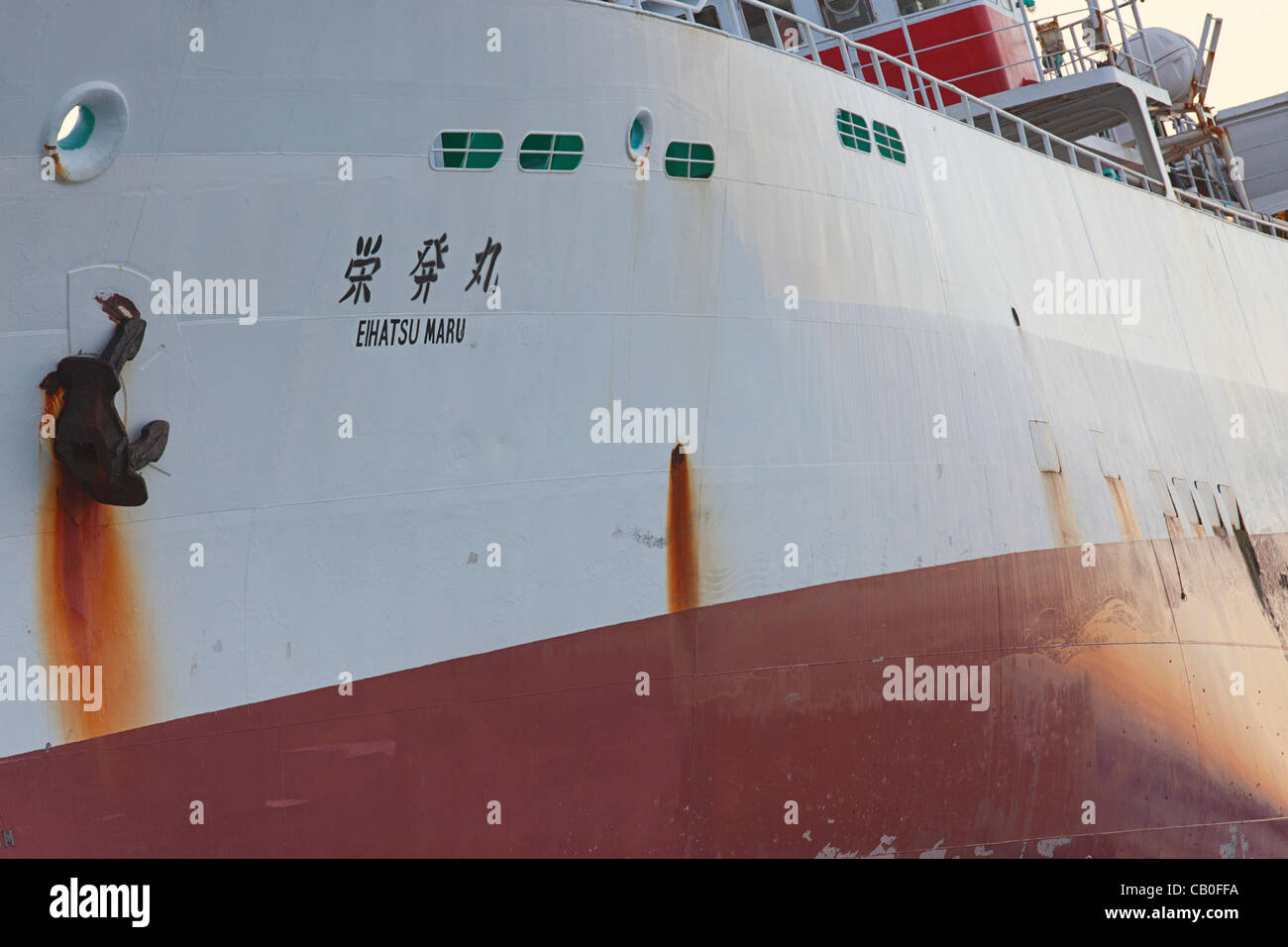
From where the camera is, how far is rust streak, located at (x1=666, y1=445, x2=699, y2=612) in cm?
688

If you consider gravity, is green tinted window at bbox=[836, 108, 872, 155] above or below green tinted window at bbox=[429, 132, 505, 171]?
above

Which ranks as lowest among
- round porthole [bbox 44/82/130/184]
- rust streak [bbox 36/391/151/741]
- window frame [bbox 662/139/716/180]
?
rust streak [bbox 36/391/151/741]

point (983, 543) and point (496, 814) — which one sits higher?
point (983, 543)

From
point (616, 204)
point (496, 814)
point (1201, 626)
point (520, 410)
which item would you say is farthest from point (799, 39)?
point (496, 814)

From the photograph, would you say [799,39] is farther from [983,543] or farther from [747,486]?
[747,486]

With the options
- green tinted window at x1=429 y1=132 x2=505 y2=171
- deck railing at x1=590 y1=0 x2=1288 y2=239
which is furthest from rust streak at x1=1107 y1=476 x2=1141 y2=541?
green tinted window at x1=429 y1=132 x2=505 y2=171

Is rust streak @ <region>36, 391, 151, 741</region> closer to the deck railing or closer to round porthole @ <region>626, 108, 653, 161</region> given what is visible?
round porthole @ <region>626, 108, 653, 161</region>

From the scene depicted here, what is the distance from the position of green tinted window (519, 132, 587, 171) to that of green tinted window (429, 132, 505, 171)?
0.14m
